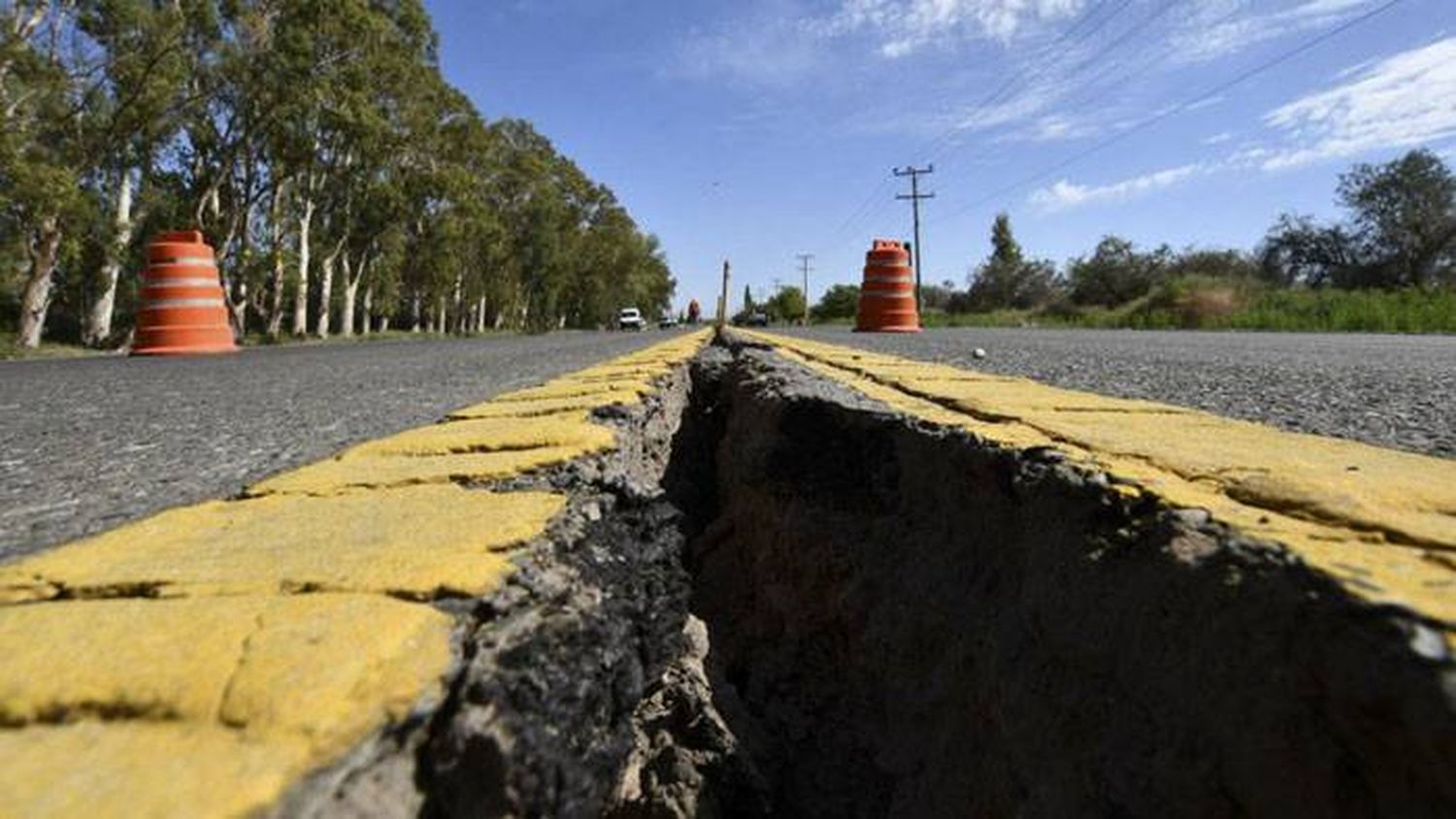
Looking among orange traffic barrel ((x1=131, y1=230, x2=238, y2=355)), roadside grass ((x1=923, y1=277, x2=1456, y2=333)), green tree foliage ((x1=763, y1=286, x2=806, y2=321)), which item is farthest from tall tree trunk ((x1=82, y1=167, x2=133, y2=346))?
green tree foliage ((x1=763, y1=286, x2=806, y2=321))

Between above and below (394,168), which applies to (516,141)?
above

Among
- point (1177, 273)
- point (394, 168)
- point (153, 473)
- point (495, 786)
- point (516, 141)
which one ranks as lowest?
point (495, 786)

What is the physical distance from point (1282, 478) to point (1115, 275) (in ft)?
115

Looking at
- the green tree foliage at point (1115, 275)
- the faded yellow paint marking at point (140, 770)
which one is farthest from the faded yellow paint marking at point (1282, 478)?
the green tree foliage at point (1115, 275)

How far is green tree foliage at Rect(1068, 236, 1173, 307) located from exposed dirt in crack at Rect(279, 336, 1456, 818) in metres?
32.7

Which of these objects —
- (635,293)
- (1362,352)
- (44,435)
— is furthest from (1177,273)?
(635,293)

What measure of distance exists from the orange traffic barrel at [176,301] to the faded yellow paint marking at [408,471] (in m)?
7.25

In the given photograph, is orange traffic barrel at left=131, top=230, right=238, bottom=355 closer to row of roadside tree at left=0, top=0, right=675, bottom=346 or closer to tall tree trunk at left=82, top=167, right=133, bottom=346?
row of roadside tree at left=0, top=0, right=675, bottom=346

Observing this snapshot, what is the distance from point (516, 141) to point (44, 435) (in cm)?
→ 3941

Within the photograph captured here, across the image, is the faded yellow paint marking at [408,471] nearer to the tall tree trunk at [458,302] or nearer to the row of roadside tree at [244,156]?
the row of roadside tree at [244,156]

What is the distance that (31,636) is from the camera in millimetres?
741

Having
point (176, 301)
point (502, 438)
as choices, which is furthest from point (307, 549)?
point (176, 301)

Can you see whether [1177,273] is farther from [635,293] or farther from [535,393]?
[635,293]

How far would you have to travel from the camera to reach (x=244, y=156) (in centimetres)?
1900
